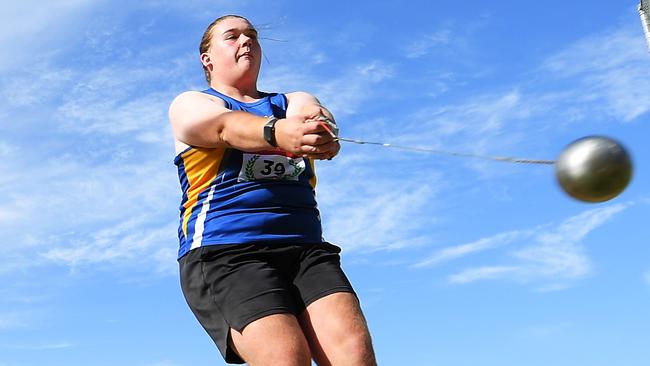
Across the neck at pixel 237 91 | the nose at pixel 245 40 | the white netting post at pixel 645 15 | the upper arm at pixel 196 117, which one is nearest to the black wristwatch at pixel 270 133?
the upper arm at pixel 196 117

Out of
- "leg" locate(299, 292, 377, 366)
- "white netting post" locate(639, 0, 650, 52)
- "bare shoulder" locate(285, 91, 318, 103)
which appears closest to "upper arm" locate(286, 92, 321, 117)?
"bare shoulder" locate(285, 91, 318, 103)

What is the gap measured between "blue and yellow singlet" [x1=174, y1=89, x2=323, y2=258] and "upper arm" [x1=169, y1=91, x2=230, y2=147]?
11 centimetres

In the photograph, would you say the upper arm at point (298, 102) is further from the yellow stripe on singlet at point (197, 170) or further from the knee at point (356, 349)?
the knee at point (356, 349)

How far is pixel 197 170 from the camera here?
5488mm

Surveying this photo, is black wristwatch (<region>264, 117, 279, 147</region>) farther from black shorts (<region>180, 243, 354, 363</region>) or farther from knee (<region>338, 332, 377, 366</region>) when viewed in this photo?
knee (<region>338, 332, 377, 366</region>)

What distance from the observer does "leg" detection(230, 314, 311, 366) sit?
191 inches

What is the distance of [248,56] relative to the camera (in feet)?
18.7

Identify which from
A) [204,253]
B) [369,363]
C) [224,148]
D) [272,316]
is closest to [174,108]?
[224,148]

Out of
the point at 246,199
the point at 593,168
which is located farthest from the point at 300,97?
the point at 593,168

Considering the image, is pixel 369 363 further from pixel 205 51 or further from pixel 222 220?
pixel 205 51

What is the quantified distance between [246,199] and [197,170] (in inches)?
14.8

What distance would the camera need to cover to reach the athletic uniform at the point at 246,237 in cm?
520

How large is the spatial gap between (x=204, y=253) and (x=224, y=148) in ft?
1.96

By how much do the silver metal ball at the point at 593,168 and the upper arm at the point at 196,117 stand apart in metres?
1.84
